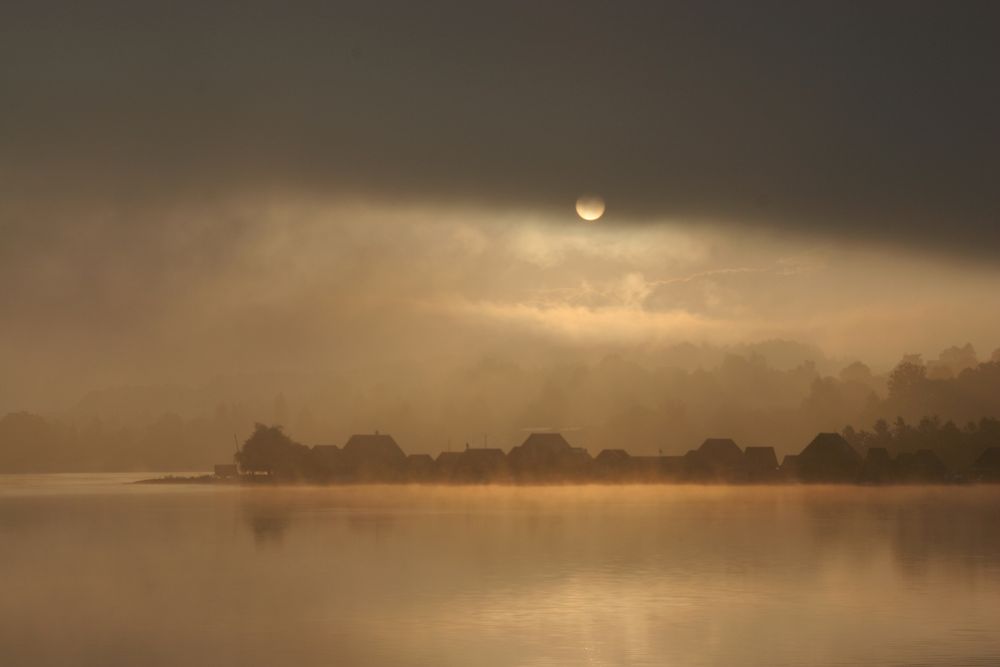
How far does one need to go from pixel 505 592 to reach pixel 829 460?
89119 mm

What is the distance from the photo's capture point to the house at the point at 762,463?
419ft

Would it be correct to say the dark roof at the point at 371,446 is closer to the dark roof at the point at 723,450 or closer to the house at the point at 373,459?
the house at the point at 373,459

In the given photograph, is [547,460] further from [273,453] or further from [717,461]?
[273,453]

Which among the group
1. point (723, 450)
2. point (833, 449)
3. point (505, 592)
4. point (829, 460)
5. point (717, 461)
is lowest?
point (505, 592)

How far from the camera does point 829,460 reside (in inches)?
4663

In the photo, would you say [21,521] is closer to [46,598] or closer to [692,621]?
[46,598]

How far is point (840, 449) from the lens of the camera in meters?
117

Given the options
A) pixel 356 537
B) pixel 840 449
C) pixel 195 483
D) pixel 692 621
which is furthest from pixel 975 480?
pixel 195 483

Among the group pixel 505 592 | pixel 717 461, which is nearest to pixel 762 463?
pixel 717 461

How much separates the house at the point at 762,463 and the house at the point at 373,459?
139ft

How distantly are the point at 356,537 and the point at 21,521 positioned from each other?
28238 millimetres

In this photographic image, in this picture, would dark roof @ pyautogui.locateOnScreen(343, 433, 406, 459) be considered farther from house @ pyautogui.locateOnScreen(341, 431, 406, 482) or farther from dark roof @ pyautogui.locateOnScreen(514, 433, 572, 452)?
dark roof @ pyautogui.locateOnScreen(514, 433, 572, 452)

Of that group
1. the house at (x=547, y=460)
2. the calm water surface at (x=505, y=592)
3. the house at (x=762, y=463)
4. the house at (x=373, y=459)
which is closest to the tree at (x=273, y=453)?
the house at (x=373, y=459)

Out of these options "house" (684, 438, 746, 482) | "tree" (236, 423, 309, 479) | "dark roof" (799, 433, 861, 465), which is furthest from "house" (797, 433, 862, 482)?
"tree" (236, 423, 309, 479)
